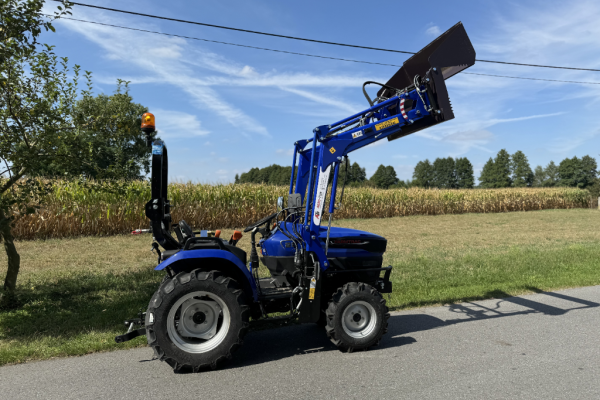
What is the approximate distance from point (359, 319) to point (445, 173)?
96074 millimetres

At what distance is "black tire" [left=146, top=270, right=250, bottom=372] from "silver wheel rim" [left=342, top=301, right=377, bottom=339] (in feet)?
3.63

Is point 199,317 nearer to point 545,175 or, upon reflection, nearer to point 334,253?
point 334,253

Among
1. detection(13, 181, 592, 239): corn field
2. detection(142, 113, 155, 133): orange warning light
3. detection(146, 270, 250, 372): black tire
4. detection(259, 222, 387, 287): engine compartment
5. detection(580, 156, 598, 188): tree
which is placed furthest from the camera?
detection(580, 156, 598, 188): tree

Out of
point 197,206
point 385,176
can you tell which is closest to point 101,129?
point 197,206

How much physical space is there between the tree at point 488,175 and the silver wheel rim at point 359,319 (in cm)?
9760

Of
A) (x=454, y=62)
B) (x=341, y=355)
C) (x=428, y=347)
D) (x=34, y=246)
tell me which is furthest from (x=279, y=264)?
(x=34, y=246)

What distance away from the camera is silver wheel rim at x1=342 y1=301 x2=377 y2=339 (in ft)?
14.6

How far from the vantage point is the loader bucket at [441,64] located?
4750 millimetres

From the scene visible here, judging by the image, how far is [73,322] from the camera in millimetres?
5402

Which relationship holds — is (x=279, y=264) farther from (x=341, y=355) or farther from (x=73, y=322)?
(x=73, y=322)

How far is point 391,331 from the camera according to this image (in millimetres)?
5156

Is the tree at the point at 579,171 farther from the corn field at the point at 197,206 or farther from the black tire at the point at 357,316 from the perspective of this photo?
the black tire at the point at 357,316

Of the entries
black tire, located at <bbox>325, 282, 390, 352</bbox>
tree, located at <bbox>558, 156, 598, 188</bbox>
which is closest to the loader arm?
black tire, located at <bbox>325, 282, 390, 352</bbox>

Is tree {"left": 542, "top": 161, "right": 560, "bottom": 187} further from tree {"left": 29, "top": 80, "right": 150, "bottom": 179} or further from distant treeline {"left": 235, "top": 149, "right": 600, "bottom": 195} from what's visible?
tree {"left": 29, "top": 80, "right": 150, "bottom": 179}
